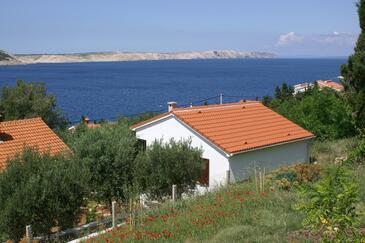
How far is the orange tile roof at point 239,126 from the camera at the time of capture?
22.6 metres

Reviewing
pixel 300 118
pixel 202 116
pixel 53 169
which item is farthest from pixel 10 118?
pixel 53 169

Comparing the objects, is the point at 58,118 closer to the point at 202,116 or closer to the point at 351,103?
the point at 202,116

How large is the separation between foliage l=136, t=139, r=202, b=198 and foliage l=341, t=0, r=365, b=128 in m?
7.37

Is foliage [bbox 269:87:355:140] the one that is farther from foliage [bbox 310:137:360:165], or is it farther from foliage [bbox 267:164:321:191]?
foliage [bbox 267:164:321:191]

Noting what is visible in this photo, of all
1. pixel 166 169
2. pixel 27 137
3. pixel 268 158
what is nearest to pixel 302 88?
pixel 268 158

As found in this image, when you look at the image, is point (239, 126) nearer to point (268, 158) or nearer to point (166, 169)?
point (268, 158)

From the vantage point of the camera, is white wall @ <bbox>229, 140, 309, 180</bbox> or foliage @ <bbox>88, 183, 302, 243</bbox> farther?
white wall @ <bbox>229, 140, 309, 180</bbox>

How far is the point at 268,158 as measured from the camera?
23531 millimetres

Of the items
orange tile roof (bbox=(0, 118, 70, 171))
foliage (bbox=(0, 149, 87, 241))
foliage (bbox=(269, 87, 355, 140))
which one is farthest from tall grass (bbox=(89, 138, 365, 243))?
foliage (bbox=(269, 87, 355, 140))

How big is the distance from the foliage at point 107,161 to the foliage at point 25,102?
69.1 ft

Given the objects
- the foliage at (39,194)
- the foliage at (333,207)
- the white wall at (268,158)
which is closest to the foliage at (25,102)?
the white wall at (268,158)

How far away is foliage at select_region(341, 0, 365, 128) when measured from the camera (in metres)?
20.3

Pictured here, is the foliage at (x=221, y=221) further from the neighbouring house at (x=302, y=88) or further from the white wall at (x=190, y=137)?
the neighbouring house at (x=302, y=88)

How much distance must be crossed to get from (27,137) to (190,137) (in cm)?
888
